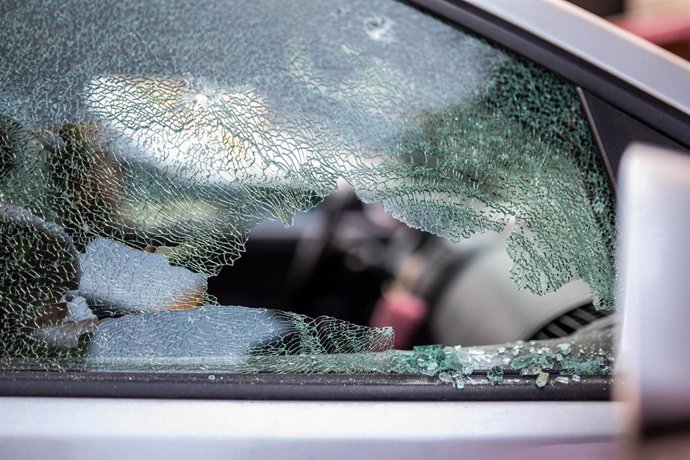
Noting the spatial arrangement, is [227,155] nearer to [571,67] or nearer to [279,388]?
[279,388]

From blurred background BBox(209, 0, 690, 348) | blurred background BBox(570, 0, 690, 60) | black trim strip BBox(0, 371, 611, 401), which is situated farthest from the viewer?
blurred background BBox(570, 0, 690, 60)

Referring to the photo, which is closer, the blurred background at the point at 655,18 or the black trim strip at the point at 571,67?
the black trim strip at the point at 571,67

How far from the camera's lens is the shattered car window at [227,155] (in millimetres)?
1340

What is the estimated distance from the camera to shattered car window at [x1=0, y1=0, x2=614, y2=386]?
1.34 m

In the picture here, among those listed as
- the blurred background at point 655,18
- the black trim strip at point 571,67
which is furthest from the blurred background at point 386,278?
the blurred background at point 655,18

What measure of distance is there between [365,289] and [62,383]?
255cm

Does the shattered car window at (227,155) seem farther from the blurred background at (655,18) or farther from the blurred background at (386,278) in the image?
the blurred background at (655,18)

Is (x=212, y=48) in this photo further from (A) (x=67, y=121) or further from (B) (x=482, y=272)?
(B) (x=482, y=272)

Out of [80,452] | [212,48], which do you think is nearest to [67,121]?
[212,48]


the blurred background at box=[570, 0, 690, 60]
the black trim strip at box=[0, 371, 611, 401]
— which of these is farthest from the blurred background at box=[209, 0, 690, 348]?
the blurred background at box=[570, 0, 690, 60]

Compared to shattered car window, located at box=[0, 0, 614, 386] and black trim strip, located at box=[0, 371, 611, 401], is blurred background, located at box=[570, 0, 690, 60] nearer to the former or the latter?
shattered car window, located at box=[0, 0, 614, 386]

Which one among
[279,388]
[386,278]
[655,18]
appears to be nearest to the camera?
[279,388]

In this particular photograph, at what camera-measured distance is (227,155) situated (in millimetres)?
1347

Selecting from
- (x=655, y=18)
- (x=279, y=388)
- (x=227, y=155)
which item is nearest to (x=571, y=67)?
(x=227, y=155)
